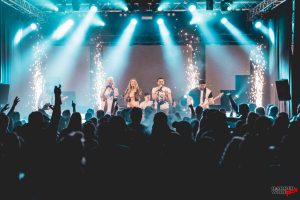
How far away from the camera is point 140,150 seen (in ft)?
11.5

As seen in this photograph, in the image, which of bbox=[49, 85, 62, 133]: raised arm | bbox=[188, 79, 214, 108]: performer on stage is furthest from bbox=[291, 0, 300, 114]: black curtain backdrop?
bbox=[49, 85, 62, 133]: raised arm

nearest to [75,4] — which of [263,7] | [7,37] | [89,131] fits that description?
[7,37]

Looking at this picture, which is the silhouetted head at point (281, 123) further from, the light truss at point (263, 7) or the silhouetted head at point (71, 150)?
the light truss at point (263, 7)

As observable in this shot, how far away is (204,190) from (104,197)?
2.90ft

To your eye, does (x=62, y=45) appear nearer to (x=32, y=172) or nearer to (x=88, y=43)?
(x=88, y=43)

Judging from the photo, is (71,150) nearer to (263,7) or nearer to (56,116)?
(56,116)

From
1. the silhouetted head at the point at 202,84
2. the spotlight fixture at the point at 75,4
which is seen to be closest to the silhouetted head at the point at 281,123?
the silhouetted head at the point at 202,84

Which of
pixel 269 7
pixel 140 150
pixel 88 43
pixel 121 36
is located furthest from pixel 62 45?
pixel 140 150

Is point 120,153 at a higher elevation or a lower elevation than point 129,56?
lower

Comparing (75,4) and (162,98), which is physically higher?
(75,4)

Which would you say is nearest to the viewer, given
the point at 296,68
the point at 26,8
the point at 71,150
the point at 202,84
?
the point at 71,150

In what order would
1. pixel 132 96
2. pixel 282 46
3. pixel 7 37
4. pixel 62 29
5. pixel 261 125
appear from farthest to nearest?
pixel 62 29 → pixel 7 37 → pixel 282 46 → pixel 132 96 → pixel 261 125

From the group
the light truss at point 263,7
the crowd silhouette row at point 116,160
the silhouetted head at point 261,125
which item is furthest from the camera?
the light truss at point 263,7

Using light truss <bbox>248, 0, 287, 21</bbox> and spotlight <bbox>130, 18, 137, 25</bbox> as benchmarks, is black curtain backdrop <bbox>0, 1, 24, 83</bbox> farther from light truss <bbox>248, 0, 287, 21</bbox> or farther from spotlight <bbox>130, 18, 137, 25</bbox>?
light truss <bbox>248, 0, 287, 21</bbox>
